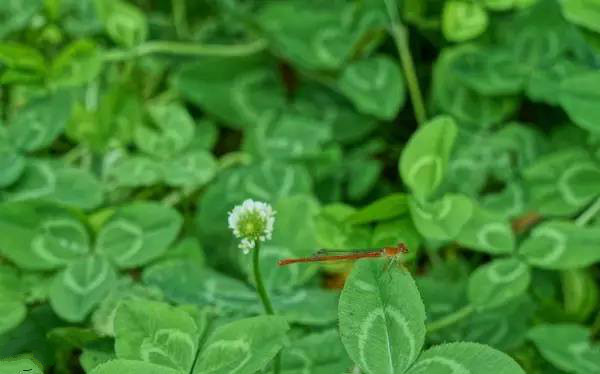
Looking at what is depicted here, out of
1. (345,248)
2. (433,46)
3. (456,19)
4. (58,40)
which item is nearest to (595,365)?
(345,248)

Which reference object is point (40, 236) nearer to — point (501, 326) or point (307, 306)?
point (307, 306)

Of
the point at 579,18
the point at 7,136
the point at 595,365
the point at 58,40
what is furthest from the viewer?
the point at 58,40

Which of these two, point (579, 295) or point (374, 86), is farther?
point (374, 86)

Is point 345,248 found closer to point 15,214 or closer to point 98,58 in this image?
point 15,214

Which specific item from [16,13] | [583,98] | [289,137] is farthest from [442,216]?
[16,13]

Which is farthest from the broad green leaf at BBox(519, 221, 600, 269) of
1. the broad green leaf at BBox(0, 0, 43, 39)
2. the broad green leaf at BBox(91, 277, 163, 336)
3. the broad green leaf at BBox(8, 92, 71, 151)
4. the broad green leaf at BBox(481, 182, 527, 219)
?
the broad green leaf at BBox(0, 0, 43, 39)

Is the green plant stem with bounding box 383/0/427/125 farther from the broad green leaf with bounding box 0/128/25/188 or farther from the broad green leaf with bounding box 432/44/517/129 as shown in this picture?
the broad green leaf with bounding box 0/128/25/188
